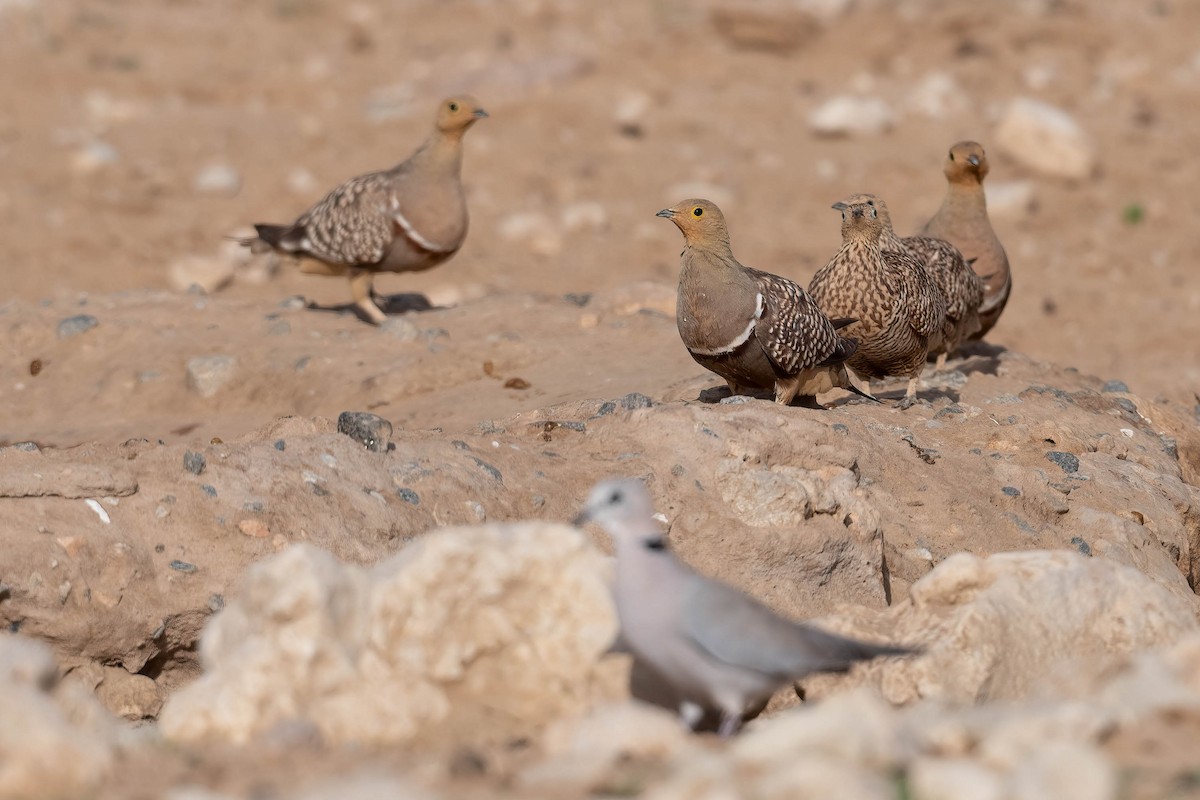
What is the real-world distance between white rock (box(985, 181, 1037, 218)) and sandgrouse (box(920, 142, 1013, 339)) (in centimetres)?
503

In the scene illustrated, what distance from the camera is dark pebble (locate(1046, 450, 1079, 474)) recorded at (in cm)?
701

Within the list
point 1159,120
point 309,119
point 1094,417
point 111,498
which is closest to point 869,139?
point 1159,120

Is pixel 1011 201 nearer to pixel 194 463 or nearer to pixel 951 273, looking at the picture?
pixel 951 273

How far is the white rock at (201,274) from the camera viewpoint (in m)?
12.7

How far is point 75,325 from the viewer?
9227 millimetres

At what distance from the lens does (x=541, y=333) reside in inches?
353

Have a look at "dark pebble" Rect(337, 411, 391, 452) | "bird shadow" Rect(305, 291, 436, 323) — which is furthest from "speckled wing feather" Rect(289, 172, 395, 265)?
"dark pebble" Rect(337, 411, 391, 452)

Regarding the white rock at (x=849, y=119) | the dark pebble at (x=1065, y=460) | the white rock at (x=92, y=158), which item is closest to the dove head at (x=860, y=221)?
the dark pebble at (x=1065, y=460)

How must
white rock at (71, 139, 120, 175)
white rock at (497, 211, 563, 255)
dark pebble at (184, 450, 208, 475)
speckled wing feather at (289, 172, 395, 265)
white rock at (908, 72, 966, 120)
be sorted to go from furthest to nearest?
white rock at (908, 72, 966, 120), white rock at (71, 139, 120, 175), white rock at (497, 211, 563, 255), speckled wing feather at (289, 172, 395, 265), dark pebble at (184, 450, 208, 475)

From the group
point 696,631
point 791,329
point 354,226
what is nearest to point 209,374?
point 354,226

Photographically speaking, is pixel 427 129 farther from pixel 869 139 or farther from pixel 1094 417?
pixel 1094 417

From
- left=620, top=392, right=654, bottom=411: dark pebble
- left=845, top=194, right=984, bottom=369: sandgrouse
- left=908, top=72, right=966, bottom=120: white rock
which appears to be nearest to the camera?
left=620, top=392, right=654, bottom=411: dark pebble

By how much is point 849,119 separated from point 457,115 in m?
6.63

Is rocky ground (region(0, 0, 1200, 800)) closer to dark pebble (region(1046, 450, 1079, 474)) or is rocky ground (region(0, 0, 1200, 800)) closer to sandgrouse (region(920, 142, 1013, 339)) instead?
dark pebble (region(1046, 450, 1079, 474))
